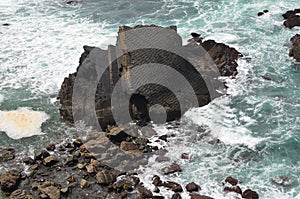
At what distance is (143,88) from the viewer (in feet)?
78.3

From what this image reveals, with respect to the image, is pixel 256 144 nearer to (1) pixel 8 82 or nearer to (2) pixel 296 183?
(2) pixel 296 183

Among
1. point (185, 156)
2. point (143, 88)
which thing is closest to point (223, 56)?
point (143, 88)

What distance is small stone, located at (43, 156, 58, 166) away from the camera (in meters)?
20.2

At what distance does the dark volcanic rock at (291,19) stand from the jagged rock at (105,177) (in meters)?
19.9

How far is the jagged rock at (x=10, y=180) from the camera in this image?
18859mm

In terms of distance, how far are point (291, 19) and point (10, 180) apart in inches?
934

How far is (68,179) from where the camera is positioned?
1941 centimetres

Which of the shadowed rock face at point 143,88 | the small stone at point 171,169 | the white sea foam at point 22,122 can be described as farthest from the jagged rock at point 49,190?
the shadowed rock face at point 143,88

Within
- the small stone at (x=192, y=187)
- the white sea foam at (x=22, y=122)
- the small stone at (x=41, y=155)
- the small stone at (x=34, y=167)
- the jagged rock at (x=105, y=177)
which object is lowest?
the small stone at (x=192, y=187)

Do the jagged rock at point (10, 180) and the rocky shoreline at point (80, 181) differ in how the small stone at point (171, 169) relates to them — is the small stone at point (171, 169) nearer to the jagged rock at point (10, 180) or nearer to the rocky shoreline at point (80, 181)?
the rocky shoreline at point (80, 181)

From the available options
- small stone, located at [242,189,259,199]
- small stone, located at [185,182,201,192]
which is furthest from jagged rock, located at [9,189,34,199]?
Result: small stone, located at [242,189,259,199]

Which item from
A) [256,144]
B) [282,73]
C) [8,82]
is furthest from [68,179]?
[282,73]

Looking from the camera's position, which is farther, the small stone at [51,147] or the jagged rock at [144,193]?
the small stone at [51,147]

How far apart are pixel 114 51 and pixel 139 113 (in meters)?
4.85
